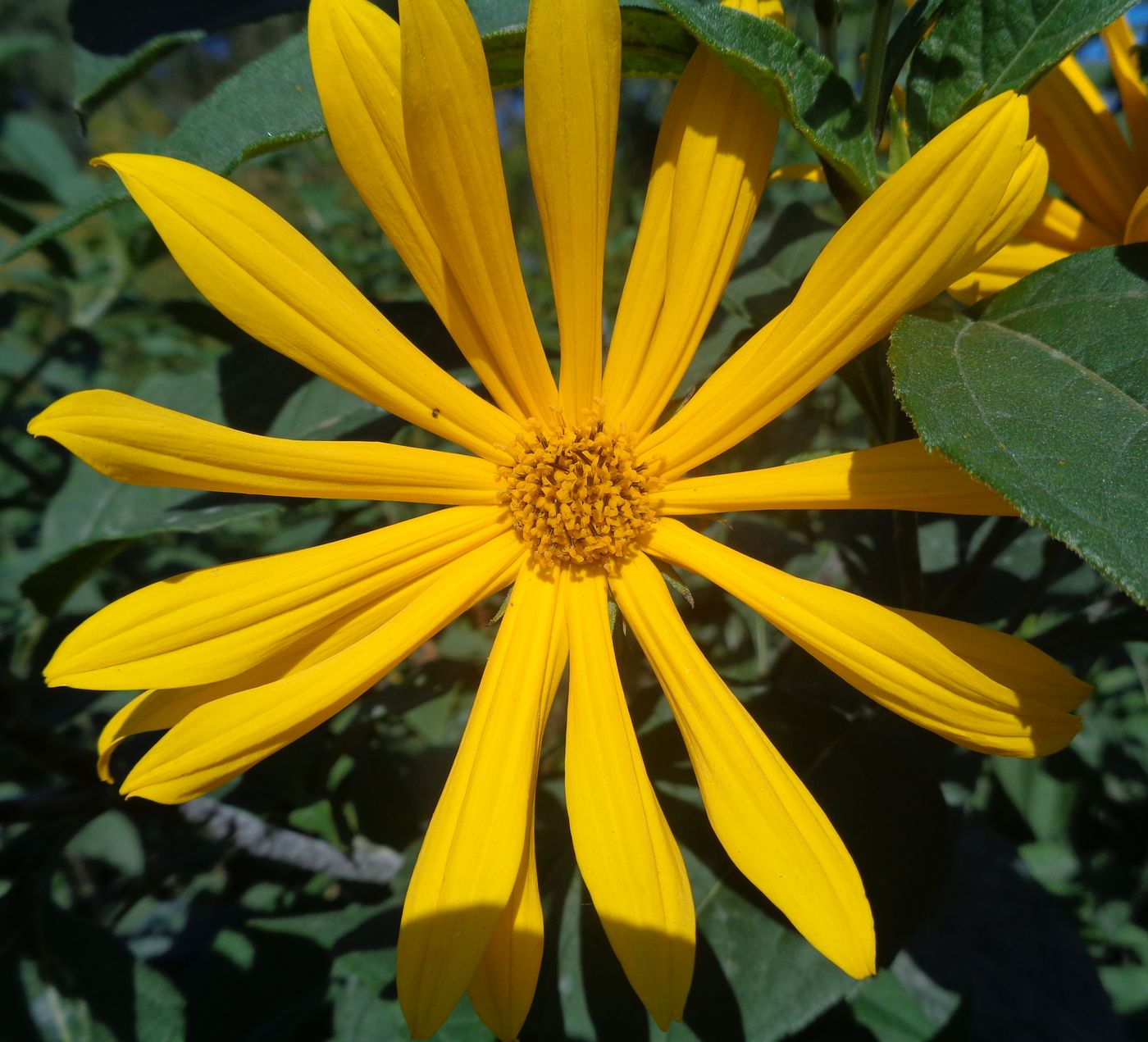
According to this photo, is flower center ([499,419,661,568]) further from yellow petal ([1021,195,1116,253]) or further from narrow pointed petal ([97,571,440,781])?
yellow petal ([1021,195,1116,253])

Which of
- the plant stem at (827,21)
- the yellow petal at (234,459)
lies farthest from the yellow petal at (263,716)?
the plant stem at (827,21)

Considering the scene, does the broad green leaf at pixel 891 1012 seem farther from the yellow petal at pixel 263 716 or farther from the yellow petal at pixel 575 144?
the yellow petal at pixel 575 144

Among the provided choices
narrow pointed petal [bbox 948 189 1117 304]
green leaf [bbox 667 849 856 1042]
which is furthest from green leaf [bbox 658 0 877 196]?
green leaf [bbox 667 849 856 1042]

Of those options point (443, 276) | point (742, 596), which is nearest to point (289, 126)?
point (443, 276)

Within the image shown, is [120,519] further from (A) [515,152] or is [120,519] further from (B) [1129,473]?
(A) [515,152]

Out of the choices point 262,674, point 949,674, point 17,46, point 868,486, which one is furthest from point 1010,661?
point 17,46

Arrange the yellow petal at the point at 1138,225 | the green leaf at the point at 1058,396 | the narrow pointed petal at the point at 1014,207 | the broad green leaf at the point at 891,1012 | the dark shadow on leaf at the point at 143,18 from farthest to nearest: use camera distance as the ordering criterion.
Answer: the broad green leaf at the point at 891,1012 < the dark shadow on leaf at the point at 143,18 < the yellow petal at the point at 1138,225 < the narrow pointed petal at the point at 1014,207 < the green leaf at the point at 1058,396
